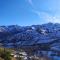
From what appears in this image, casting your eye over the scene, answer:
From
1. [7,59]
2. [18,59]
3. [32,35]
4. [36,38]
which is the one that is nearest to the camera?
[7,59]

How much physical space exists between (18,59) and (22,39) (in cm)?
8143

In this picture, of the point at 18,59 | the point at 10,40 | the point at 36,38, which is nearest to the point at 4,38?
the point at 10,40

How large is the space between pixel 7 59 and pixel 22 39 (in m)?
84.5

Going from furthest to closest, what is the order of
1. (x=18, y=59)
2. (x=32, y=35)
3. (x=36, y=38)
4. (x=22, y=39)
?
(x=32, y=35) < (x=36, y=38) < (x=22, y=39) < (x=18, y=59)

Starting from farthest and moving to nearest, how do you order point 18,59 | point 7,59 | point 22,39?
point 22,39, point 18,59, point 7,59

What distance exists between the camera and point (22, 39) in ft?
321

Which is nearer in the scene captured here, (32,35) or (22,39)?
(22,39)

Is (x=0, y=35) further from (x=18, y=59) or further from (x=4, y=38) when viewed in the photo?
(x=18, y=59)

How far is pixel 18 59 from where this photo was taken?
16516 mm

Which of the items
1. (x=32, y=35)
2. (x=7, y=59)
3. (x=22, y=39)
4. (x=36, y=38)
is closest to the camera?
(x=7, y=59)

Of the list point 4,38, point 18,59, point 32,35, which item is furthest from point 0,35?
point 18,59

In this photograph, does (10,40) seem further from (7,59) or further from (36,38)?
(7,59)

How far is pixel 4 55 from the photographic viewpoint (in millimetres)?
13898

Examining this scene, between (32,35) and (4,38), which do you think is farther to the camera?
(32,35)
